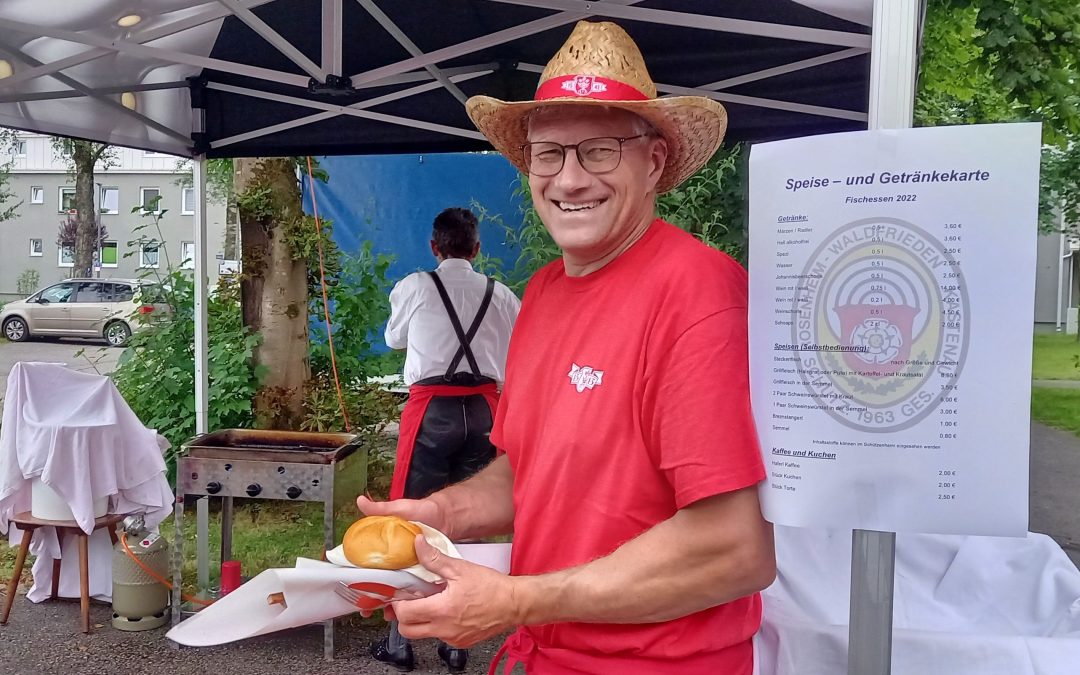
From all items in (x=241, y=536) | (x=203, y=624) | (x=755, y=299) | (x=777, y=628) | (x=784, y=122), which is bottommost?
(x=241, y=536)

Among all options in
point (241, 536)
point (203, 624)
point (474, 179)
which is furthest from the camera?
point (474, 179)

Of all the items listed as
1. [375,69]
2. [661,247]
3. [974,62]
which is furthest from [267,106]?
[974,62]

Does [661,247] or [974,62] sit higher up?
[974,62]

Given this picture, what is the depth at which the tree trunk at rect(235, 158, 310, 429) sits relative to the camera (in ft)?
20.0

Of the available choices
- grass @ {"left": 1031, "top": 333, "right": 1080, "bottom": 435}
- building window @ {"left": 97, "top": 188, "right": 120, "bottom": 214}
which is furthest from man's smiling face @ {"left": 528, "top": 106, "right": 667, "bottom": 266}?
building window @ {"left": 97, "top": 188, "right": 120, "bottom": 214}

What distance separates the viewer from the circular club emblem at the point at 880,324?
105cm

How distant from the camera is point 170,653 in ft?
13.5

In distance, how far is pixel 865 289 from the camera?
Answer: 1095 millimetres

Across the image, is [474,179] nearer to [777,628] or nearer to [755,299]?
[777,628]

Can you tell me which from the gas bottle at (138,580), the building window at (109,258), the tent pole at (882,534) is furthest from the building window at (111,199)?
the tent pole at (882,534)

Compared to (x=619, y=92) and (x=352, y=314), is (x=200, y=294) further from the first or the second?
(x=619, y=92)

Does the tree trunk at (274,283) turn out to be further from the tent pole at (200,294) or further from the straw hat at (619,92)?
the straw hat at (619,92)

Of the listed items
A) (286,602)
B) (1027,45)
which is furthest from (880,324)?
(1027,45)

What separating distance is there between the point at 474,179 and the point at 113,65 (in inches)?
141
